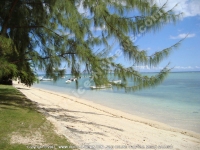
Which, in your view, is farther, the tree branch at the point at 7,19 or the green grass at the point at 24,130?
the tree branch at the point at 7,19

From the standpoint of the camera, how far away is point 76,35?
5191 millimetres

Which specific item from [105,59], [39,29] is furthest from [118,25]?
[39,29]

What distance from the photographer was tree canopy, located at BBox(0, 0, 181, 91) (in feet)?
15.4

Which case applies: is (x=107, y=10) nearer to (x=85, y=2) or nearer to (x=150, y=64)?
(x=85, y=2)

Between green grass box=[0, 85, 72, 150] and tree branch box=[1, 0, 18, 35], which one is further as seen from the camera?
tree branch box=[1, 0, 18, 35]

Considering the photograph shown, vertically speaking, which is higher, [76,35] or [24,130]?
Answer: [76,35]

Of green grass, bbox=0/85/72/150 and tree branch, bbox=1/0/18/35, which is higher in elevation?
tree branch, bbox=1/0/18/35

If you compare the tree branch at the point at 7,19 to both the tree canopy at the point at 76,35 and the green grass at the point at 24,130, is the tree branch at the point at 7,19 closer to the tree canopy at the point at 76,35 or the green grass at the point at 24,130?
the tree canopy at the point at 76,35

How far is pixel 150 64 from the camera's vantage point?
4.63 metres

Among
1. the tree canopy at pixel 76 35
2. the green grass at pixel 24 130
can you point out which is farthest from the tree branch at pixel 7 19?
the green grass at pixel 24 130

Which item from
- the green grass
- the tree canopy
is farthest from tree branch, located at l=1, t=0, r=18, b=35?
the green grass

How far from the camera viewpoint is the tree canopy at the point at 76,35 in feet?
15.4

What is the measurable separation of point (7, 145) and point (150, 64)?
328 centimetres

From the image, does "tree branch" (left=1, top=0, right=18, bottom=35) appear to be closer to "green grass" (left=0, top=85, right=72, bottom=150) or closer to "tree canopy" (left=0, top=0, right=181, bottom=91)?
"tree canopy" (left=0, top=0, right=181, bottom=91)
